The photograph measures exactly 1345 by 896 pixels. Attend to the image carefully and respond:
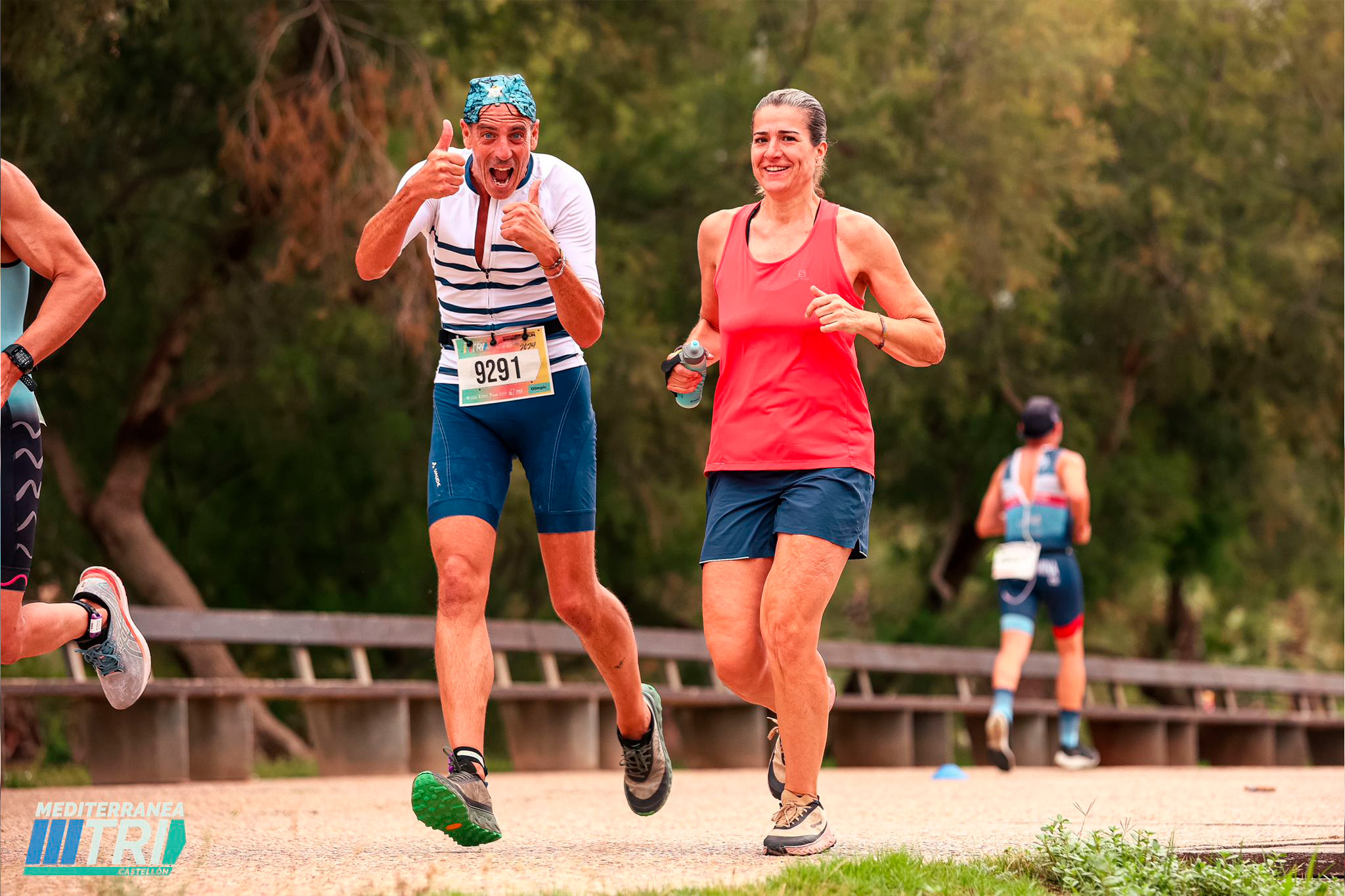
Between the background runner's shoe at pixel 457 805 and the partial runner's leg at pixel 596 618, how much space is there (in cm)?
83

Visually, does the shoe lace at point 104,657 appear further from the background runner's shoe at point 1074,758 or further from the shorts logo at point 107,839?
the background runner's shoe at point 1074,758

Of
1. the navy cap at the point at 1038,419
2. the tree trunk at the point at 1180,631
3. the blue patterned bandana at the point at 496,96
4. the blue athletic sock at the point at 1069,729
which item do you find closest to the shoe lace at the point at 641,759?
the blue patterned bandana at the point at 496,96

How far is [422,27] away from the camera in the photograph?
15500 mm

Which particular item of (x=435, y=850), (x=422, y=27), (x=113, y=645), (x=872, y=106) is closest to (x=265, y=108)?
(x=422, y=27)

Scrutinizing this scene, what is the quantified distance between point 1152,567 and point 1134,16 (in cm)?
713

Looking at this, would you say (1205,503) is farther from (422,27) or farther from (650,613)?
(422,27)

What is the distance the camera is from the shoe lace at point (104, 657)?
629 centimetres

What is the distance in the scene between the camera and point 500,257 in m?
5.98

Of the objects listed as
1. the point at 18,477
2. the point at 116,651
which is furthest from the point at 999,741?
the point at 18,477

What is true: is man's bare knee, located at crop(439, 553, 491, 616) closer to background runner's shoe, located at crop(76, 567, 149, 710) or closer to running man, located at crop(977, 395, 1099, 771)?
background runner's shoe, located at crop(76, 567, 149, 710)

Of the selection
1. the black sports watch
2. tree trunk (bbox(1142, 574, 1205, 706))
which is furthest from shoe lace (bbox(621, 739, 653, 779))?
tree trunk (bbox(1142, 574, 1205, 706))

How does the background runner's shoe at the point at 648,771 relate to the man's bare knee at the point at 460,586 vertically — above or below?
below

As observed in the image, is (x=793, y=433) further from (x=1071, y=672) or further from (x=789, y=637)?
(x=1071, y=672)

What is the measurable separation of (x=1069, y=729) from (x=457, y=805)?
337 inches
